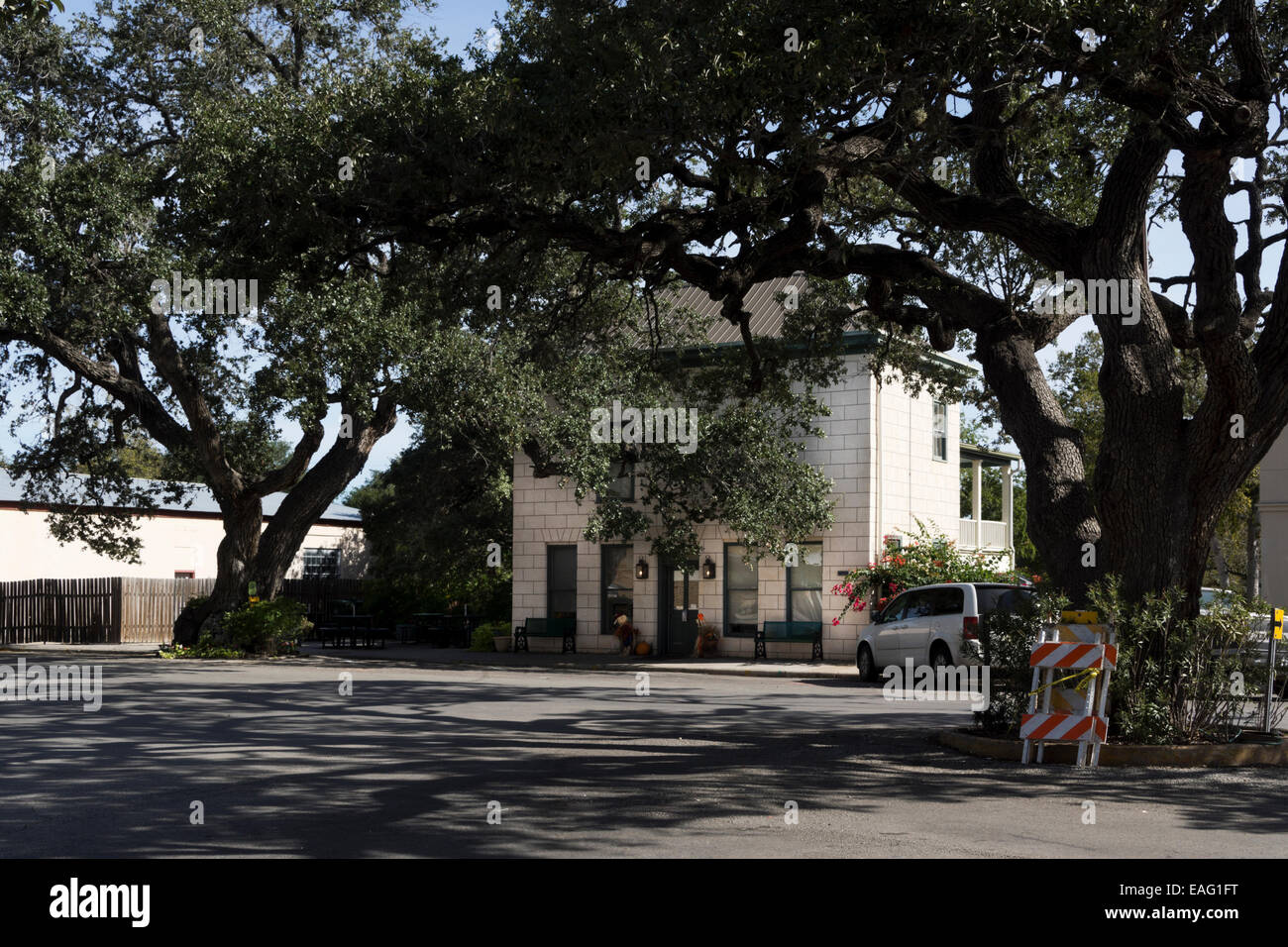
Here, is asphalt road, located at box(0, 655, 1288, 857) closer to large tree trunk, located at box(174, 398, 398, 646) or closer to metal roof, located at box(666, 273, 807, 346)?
large tree trunk, located at box(174, 398, 398, 646)

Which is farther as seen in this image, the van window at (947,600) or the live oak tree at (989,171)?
the van window at (947,600)

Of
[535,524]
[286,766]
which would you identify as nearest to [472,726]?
[286,766]

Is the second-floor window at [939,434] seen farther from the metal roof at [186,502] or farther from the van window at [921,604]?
the metal roof at [186,502]

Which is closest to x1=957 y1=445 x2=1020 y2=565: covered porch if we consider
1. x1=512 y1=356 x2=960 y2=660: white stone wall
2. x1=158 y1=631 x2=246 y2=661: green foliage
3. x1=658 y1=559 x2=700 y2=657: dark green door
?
x1=512 y1=356 x2=960 y2=660: white stone wall

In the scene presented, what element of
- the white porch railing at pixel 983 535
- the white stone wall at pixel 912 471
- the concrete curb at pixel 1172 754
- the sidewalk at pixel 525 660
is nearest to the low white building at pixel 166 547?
the sidewalk at pixel 525 660

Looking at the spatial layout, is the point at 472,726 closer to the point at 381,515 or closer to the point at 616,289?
the point at 616,289

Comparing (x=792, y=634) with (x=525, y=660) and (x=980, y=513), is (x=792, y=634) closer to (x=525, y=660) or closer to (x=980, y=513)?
(x=525, y=660)

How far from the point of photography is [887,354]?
19.1m

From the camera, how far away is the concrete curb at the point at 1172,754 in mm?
11195

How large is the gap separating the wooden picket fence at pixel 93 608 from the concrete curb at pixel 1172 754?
3038 cm

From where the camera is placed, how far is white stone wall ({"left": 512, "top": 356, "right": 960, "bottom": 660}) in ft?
92.6

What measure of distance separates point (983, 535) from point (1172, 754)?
24.7 meters

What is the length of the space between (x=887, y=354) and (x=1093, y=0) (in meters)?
9.18

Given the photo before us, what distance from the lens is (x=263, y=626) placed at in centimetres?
2820
